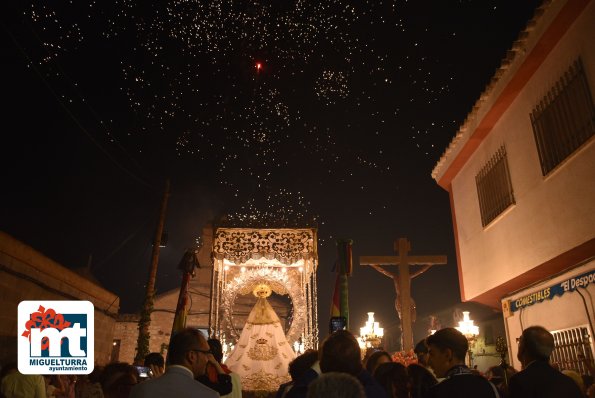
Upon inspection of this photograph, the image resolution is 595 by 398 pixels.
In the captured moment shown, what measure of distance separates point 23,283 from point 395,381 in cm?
1047

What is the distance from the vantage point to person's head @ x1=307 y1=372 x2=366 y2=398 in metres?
2.20

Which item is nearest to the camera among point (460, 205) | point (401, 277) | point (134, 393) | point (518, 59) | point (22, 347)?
point (134, 393)

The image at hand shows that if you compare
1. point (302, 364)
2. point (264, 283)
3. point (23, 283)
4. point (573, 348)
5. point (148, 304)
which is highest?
point (264, 283)

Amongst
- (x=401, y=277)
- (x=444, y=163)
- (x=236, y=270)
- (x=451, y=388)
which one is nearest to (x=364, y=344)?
(x=401, y=277)

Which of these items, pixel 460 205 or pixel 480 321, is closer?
pixel 460 205

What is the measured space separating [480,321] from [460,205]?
364 inches

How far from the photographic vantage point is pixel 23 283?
36.9ft

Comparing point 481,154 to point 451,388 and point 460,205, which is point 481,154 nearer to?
A: point 460,205

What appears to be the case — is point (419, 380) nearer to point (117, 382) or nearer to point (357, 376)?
point (357, 376)

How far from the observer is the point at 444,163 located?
45.8 ft

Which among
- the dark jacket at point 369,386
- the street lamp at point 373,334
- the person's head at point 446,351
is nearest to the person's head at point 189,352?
the dark jacket at point 369,386

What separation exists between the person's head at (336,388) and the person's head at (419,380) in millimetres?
1893

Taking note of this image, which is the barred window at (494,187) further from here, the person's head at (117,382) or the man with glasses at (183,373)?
the man with glasses at (183,373)

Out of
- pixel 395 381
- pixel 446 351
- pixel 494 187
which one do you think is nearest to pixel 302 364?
pixel 395 381
